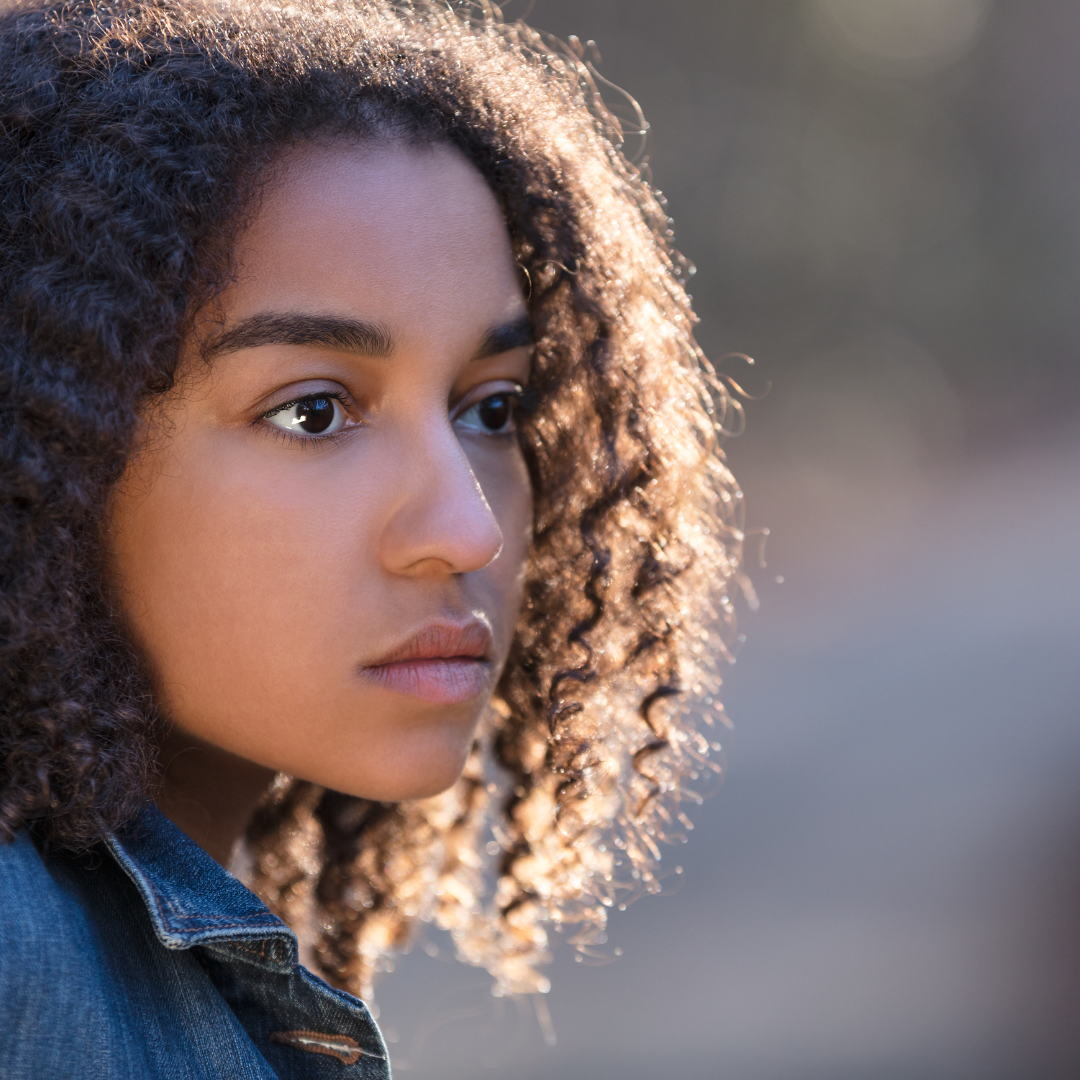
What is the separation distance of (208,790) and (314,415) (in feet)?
1.81

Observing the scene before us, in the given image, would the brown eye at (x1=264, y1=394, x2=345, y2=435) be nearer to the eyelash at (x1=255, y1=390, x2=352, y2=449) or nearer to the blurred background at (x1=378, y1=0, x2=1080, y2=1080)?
the eyelash at (x1=255, y1=390, x2=352, y2=449)

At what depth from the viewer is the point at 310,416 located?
1443 millimetres

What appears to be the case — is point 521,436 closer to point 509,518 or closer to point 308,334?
point 509,518

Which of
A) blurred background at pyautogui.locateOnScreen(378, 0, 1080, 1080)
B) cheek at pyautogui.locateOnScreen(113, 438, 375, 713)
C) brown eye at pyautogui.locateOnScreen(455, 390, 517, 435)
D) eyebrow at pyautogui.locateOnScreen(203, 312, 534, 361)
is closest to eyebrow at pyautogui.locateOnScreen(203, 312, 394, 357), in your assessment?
eyebrow at pyautogui.locateOnScreen(203, 312, 534, 361)

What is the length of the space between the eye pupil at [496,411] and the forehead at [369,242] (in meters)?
0.16

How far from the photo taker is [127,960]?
1.22 m

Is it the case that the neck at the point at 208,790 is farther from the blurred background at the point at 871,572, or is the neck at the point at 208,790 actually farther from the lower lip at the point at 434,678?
the blurred background at the point at 871,572

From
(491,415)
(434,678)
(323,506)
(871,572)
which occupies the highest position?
(871,572)

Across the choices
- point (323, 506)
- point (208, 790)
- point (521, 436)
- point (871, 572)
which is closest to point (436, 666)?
point (323, 506)

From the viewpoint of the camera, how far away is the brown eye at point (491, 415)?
5.63 feet

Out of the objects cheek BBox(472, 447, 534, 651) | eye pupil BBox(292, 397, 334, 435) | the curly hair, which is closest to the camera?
the curly hair

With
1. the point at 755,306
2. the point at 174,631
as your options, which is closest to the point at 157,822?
the point at 174,631

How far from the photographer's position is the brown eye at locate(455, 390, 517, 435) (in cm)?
171

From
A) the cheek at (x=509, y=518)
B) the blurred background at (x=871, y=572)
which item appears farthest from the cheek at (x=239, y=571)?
the blurred background at (x=871, y=572)
